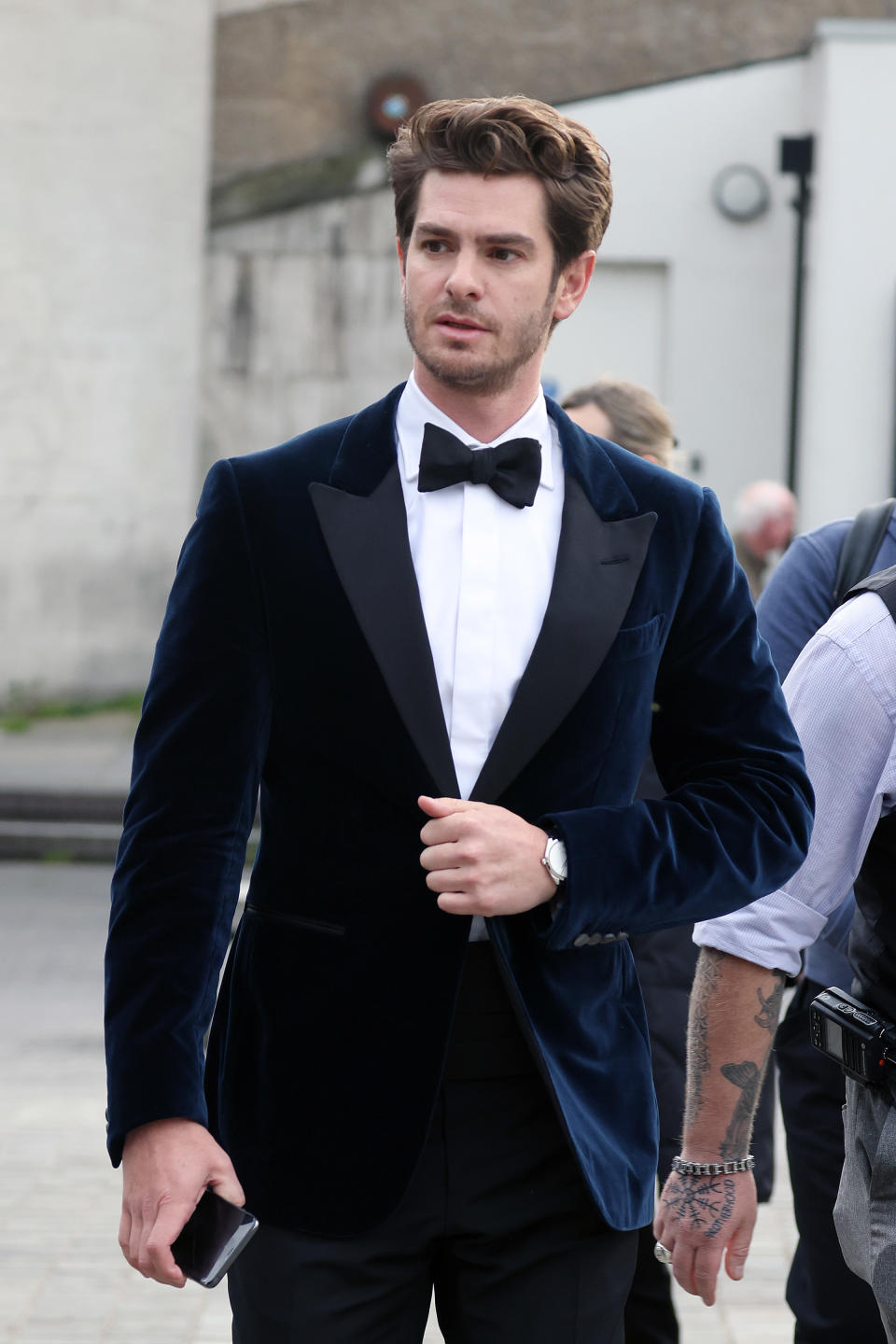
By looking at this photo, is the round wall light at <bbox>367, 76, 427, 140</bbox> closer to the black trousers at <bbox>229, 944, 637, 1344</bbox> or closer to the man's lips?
the man's lips

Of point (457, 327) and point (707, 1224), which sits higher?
point (457, 327)

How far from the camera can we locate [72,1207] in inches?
193

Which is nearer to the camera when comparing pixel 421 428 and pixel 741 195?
pixel 421 428

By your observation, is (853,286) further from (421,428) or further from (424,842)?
(424,842)

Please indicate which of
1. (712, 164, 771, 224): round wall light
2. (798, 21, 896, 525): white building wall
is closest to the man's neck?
(798, 21, 896, 525): white building wall

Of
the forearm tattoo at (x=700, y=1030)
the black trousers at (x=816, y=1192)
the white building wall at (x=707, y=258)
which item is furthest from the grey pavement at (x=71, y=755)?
the forearm tattoo at (x=700, y=1030)

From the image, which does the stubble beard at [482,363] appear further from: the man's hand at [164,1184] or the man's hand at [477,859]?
the man's hand at [164,1184]

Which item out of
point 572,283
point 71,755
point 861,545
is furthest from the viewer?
point 71,755

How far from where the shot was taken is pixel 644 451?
151 inches

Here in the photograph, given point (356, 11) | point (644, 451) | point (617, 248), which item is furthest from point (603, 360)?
point (644, 451)

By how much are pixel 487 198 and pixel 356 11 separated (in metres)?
12.5

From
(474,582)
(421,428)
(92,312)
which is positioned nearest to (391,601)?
(474,582)

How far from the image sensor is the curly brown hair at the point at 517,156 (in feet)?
7.01

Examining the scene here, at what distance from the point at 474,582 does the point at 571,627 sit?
0.13 meters
